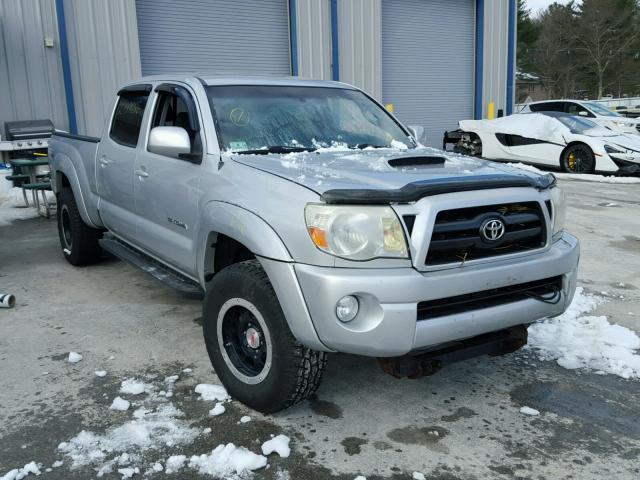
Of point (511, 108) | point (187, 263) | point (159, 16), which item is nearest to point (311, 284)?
point (187, 263)

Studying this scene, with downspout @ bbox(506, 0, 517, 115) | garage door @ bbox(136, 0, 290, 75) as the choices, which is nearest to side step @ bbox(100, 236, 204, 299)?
garage door @ bbox(136, 0, 290, 75)

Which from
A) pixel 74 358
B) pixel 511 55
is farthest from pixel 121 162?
pixel 511 55

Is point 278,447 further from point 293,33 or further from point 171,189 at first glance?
point 293,33

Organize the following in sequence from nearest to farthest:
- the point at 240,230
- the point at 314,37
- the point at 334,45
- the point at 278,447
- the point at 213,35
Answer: the point at 278,447
the point at 240,230
the point at 213,35
the point at 314,37
the point at 334,45

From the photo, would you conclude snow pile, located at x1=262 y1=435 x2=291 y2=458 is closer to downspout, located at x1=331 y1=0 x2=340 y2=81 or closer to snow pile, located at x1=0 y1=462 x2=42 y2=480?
snow pile, located at x1=0 y1=462 x2=42 y2=480

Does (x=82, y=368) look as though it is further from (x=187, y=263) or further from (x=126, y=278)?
(x=126, y=278)

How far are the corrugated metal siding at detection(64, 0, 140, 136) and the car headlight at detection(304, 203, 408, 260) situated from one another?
1062cm

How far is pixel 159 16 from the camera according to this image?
43.5ft

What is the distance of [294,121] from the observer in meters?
4.03

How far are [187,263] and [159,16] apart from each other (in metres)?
11.1

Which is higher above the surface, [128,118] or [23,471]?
[128,118]

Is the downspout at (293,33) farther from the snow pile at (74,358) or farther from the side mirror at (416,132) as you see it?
the snow pile at (74,358)

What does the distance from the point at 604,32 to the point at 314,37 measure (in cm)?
5020

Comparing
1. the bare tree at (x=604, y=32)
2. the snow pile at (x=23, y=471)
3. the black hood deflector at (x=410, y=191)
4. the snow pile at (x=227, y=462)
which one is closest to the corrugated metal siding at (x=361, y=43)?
the black hood deflector at (x=410, y=191)
